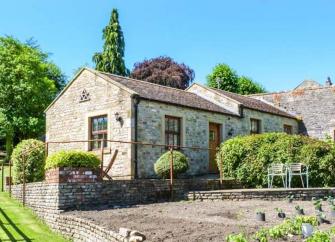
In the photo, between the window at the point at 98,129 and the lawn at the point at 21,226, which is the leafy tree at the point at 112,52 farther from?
the lawn at the point at 21,226

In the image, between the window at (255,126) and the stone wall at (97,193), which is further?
the window at (255,126)

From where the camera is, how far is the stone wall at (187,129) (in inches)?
684

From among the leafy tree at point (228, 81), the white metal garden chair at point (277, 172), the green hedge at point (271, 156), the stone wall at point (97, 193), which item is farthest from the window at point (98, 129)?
the leafy tree at point (228, 81)

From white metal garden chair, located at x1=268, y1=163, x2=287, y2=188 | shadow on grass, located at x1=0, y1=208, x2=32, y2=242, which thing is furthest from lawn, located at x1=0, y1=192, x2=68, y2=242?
white metal garden chair, located at x1=268, y1=163, x2=287, y2=188

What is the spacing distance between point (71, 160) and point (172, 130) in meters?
6.65

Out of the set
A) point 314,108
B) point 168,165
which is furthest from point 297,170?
point 314,108

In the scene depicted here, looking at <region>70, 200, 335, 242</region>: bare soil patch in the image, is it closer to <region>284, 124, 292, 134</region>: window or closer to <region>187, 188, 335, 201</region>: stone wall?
<region>187, 188, 335, 201</region>: stone wall

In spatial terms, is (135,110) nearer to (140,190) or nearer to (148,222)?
(140,190)

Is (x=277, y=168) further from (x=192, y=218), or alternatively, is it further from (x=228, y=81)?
(x=228, y=81)

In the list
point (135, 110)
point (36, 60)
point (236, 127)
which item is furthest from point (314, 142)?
point (36, 60)

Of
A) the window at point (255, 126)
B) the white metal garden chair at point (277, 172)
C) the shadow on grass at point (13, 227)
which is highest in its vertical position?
the window at point (255, 126)

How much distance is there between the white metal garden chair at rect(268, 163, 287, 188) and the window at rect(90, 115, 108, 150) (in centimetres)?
635

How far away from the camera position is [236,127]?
2216 centimetres

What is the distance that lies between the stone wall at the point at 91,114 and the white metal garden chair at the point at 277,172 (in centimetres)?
501
